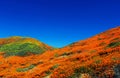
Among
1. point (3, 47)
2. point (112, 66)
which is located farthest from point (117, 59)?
point (3, 47)

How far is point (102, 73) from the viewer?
2392 centimetres

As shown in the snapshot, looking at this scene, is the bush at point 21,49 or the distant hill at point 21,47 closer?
the bush at point 21,49

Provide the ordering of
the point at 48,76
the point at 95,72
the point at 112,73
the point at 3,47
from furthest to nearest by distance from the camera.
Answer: the point at 3,47 < the point at 48,76 < the point at 95,72 < the point at 112,73

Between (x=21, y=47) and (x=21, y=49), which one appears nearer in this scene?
(x=21, y=49)

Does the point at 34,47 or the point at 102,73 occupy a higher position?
the point at 34,47

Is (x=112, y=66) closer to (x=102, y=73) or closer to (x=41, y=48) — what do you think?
(x=102, y=73)

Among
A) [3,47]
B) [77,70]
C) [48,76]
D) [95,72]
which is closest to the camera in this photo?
[95,72]

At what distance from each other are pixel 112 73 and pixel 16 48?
55.9m

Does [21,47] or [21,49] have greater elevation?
[21,47]

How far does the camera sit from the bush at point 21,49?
236 ft

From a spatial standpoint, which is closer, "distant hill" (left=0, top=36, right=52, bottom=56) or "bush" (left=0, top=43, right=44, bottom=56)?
"bush" (left=0, top=43, right=44, bottom=56)

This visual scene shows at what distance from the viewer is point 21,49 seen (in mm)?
75250

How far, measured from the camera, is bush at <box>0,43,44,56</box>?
71.9m

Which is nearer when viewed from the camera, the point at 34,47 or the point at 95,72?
the point at 95,72
